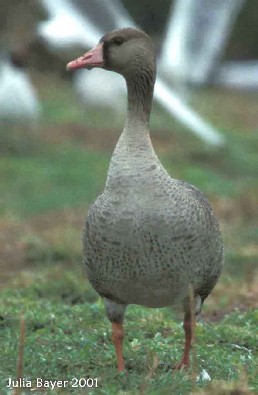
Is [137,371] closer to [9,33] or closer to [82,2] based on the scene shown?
[82,2]

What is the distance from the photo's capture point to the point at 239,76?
2436cm

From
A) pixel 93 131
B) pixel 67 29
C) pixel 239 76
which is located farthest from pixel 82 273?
pixel 239 76

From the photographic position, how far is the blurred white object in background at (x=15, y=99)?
669 inches

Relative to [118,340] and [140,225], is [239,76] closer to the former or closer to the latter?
[118,340]

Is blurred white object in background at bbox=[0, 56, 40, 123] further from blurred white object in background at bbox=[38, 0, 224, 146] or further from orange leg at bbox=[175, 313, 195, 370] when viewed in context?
orange leg at bbox=[175, 313, 195, 370]

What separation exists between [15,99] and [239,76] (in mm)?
8533

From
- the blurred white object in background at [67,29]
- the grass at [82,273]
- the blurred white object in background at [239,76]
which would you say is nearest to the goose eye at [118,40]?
the grass at [82,273]

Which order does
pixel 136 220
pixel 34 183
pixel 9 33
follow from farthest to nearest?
pixel 9 33 → pixel 34 183 → pixel 136 220

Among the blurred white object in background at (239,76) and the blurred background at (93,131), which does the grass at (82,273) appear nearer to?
the blurred background at (93,131)

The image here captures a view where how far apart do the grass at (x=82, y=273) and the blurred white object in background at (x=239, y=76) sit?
11.0 ft

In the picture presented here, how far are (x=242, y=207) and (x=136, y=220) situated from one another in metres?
6.62

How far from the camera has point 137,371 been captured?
578 cm

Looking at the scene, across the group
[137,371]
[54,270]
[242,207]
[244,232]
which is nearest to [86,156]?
[242,207]

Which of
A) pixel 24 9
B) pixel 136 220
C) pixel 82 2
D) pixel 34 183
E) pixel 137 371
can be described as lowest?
pixel 137 371
